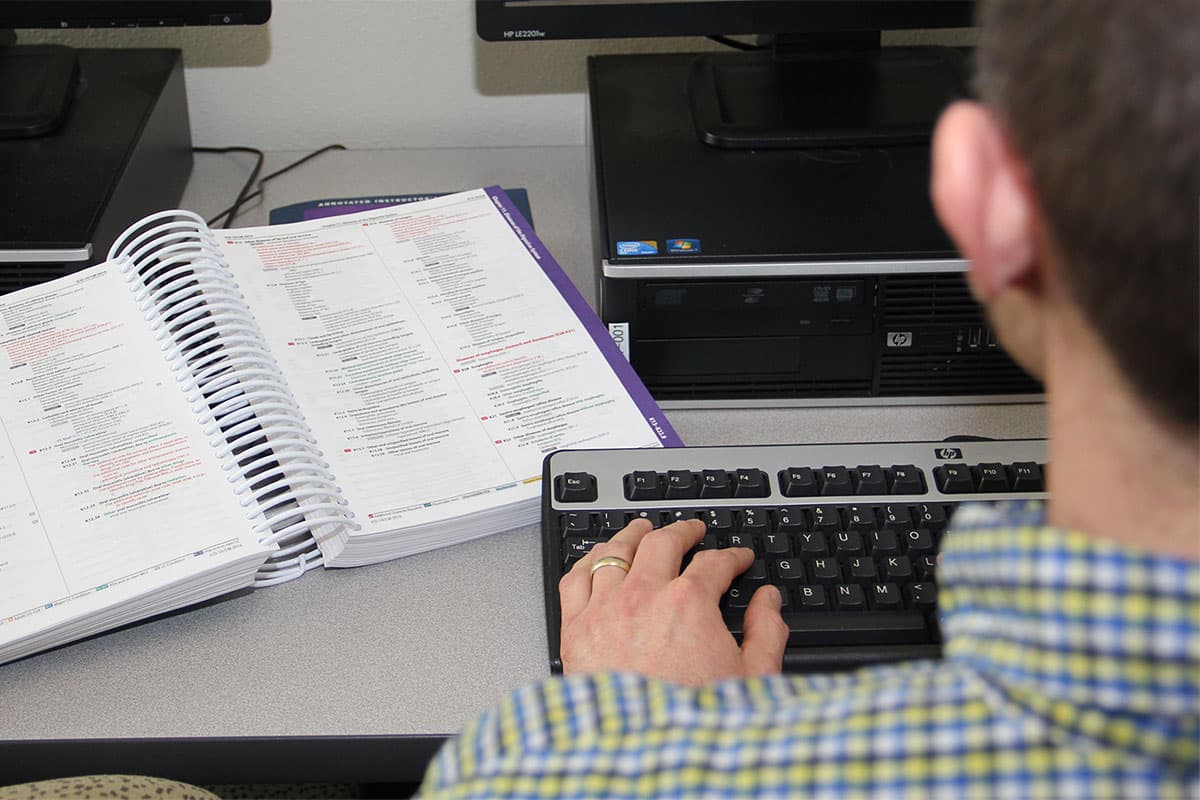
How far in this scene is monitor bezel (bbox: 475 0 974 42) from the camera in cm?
96

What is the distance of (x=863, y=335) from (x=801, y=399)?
6 centimetres

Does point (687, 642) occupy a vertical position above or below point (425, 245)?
below

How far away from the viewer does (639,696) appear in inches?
17.2

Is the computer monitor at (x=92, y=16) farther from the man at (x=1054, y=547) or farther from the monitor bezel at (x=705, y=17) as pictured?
the man at (x=1054, y=547)

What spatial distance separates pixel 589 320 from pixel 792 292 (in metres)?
0.14

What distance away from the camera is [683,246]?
34.0 inches

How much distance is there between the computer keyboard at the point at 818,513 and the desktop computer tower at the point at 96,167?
0.39 metres

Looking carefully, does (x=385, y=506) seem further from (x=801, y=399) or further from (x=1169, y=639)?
(x=1169, y=639)

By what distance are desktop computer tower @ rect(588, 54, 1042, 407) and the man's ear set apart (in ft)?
1.51

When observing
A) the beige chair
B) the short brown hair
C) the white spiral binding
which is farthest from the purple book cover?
the short brown hair

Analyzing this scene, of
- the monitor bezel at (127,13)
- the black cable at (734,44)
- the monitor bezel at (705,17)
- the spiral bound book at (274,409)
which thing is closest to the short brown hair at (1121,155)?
the spiral bound book at (274,409)

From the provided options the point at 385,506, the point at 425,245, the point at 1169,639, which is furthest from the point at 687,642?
the point at 425,245

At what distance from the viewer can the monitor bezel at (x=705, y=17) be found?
0.96 m

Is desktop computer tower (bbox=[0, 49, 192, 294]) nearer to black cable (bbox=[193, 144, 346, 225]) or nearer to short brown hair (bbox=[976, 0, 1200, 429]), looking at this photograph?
black cable (bbox=[193, 144, 346, 225])
